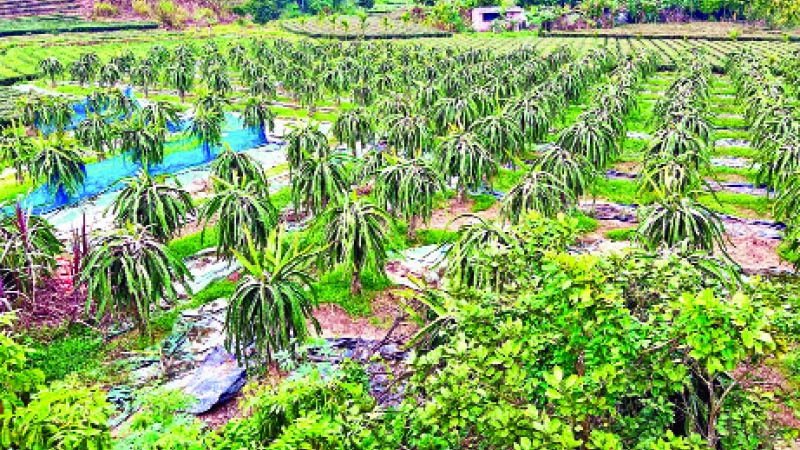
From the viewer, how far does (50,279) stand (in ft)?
46.1

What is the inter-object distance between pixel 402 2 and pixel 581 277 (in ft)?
397

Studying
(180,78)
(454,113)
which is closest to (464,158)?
(454,113)

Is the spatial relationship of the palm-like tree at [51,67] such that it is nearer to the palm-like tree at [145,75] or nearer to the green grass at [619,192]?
the palm-like tree at [145,75]

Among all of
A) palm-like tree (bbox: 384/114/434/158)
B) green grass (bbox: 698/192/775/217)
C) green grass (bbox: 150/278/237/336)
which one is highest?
palm-like tree (bbox: 384/114/434/158)

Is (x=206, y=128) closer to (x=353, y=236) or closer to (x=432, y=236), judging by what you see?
(x=432, y=236)

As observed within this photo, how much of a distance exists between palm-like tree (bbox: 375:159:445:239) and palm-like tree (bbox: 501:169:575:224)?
2.24m

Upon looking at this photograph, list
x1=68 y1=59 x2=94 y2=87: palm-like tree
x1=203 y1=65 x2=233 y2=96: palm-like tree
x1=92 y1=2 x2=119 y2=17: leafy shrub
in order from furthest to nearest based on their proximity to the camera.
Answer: x1=92 y1=2 x2=119 y2=17: leafy shrub
x1=68 y1=59 x2=94 y2=87: palm-like tree
x1=203 y1=65 x2=233 y2=96: palm-like tree

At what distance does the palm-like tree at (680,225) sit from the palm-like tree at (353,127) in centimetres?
1371

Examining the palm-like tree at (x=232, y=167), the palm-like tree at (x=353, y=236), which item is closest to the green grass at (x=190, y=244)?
the palm-like tree at (x=232, y=167)

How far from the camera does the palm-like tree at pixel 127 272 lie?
1180 cm

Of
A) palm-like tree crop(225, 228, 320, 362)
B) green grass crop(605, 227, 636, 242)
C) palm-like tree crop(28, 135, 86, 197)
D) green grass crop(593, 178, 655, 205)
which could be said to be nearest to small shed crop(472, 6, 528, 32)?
green grass crop(593, 178, 655, 205)

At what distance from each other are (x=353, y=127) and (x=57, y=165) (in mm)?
10345

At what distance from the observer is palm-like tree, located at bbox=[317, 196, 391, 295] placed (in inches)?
521

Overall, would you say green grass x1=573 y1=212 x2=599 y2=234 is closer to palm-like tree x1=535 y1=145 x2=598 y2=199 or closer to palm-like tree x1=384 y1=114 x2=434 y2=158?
palm-like tree x1=535 y1=145 x2=598 y2=199
